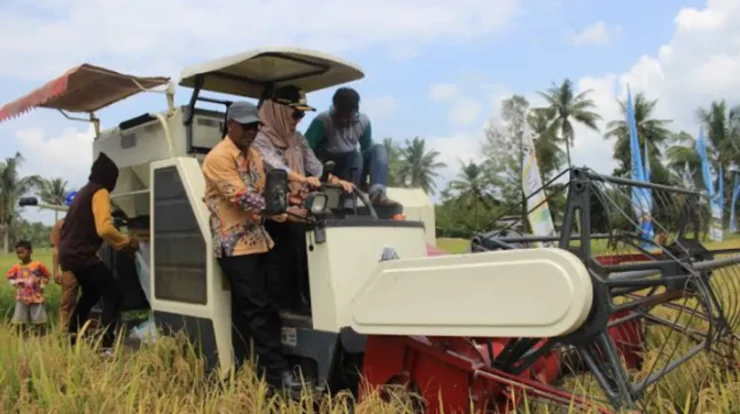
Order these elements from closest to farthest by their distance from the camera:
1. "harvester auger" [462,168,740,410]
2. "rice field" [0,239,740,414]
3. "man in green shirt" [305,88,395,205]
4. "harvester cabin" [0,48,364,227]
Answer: "harvester auger" [462,168,740,410] < "rice field" [0,239,740,414] < "harvester cabin" [0,48,364,227] < "man in green shirt" [305,88,395,205]

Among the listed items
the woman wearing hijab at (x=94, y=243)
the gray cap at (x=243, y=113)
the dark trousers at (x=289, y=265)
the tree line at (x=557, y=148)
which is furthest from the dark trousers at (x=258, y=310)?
the tree line at (x=557, y=148)

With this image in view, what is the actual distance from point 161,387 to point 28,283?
4.70m

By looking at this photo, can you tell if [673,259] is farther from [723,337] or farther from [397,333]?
[397,333]

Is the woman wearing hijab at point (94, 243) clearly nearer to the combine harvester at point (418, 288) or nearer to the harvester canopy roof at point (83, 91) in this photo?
the combine harvester at point (418, 288)

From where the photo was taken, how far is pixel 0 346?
4402mm

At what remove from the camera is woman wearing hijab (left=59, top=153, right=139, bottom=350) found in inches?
215

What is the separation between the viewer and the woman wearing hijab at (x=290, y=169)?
4.47 m

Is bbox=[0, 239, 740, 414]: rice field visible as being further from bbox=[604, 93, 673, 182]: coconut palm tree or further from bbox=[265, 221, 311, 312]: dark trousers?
bbox=[604, 93, 673, 182]: coconut palm tree

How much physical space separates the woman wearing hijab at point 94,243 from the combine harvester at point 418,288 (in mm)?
315

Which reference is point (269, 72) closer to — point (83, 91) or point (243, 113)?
point (243, 113)

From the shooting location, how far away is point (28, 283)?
7949 mm

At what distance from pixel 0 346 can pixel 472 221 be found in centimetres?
4662

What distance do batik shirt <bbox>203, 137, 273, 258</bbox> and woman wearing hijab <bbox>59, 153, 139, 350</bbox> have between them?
4.96ft

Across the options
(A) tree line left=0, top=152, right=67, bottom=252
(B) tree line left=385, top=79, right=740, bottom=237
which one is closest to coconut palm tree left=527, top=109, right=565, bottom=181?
(B) tree line left=385, top=79, right=740, bottom=237
